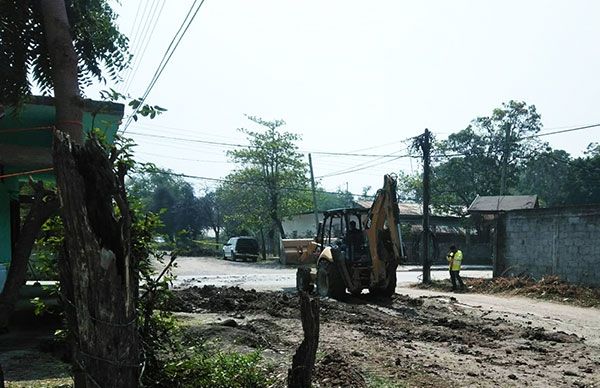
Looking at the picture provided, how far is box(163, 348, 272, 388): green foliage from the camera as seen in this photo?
5395 millimetres

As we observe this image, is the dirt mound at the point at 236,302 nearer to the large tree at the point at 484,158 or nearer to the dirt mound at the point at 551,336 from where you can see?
the dirt mound at the point at 551,336

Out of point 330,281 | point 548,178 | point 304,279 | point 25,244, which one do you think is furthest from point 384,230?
point 548,178

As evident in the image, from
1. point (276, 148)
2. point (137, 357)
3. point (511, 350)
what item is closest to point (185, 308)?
point (511, 350)

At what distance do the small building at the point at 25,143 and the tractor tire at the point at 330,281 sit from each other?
8168mm

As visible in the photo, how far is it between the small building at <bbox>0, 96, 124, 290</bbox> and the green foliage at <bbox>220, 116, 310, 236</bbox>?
36.9 metres

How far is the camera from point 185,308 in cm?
1404

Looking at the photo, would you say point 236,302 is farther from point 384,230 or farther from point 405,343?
point 405,343

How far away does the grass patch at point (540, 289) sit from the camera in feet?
58.2

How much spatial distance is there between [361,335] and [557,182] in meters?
58.6

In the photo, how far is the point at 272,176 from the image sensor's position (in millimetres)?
50875

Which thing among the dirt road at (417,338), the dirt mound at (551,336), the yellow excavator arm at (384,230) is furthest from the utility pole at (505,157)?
the dirt mound at (551,336)

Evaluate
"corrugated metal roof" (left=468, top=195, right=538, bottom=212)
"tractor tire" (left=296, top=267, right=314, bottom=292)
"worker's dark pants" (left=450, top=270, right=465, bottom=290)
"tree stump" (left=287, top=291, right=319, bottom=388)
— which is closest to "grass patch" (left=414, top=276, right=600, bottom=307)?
"worker's dark pants" (left=450, top=270, right=465, bottom=290)

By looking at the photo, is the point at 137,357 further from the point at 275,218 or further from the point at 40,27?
the point at 275,218

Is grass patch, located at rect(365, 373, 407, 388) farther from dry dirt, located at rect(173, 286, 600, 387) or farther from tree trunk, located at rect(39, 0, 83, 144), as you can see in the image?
tree trunk, located at rect(39, 0, 83, 144)
